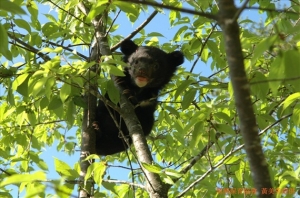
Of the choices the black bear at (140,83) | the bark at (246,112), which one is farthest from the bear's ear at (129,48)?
the bark at (246,112)

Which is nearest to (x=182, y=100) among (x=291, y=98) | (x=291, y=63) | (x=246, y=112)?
(x=291, y=98)

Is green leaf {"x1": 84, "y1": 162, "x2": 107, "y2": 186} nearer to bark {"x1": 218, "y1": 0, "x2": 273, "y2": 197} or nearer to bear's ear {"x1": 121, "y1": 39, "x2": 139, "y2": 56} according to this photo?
bark {"x1": 218, "y1": 0, "x2": 273, "y2": 197}

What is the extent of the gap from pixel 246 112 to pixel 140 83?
16.4 feet

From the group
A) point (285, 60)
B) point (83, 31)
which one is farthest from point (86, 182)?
point (83, 31)

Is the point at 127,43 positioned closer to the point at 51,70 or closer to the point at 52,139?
the point at 52,139

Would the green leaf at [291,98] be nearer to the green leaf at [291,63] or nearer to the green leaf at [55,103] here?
the green leaf at [291,63]

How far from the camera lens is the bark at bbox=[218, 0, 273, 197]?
1425mm

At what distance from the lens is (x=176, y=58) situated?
750 centimetres

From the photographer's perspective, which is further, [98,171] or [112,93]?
[112,93]

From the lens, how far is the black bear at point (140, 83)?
668 cm

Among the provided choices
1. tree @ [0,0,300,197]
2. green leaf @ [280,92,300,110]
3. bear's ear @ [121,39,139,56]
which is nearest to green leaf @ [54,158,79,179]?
tree @ [0,0,300,197]

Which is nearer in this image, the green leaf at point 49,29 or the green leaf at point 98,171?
the green leaf at point 98,171

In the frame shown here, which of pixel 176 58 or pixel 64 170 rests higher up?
pixel 176 58

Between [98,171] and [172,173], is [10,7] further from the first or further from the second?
[172,173]
